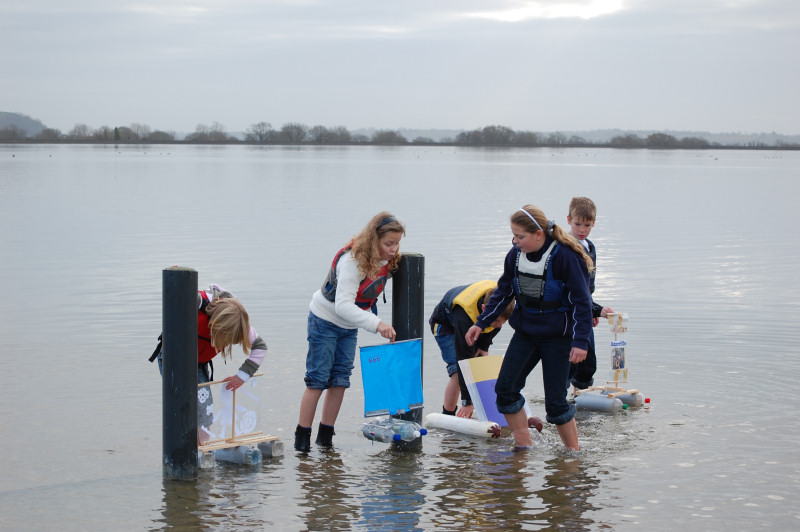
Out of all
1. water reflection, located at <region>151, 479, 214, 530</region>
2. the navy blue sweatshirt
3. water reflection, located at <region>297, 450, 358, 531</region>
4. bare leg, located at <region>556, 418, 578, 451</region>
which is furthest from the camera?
bare leg, located at <region>556, 418, 578, 451</region>

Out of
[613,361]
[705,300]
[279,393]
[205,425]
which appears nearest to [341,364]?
[205,425]

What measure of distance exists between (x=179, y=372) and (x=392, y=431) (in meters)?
1.52

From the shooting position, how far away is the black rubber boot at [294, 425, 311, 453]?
21.6ft

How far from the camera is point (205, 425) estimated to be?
630cm

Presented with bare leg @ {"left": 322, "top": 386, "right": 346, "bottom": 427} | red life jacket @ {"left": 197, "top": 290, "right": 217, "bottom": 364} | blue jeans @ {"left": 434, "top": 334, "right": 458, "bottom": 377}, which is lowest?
bare leg @ {"left": 322, "top": 386, "right": 346, "bottom": 427}

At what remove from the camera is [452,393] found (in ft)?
24.3

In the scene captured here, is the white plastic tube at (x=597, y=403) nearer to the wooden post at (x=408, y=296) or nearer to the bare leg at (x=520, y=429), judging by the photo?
the bare leg at (x=520, y=429)

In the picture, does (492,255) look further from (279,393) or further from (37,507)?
(37,507)

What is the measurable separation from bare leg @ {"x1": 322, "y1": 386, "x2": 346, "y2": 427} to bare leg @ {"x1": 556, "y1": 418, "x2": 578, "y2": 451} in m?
1.48

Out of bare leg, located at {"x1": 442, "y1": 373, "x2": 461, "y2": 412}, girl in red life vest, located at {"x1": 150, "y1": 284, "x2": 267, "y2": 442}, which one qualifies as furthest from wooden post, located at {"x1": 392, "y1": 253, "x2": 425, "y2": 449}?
girl in red life vest, located at {"x1": 150, "y1": 284, "x2": 267, "y2": 442}

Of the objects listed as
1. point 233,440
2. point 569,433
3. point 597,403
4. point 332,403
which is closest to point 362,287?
point 332,403

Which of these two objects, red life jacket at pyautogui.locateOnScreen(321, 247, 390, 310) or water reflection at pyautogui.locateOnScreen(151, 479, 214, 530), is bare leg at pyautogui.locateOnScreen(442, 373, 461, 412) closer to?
red life jacket at pyautogui.locateOnScreen(321, 247, 390, 310)

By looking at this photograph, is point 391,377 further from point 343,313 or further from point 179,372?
point 179,372

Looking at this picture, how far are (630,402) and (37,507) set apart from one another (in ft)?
14.7
